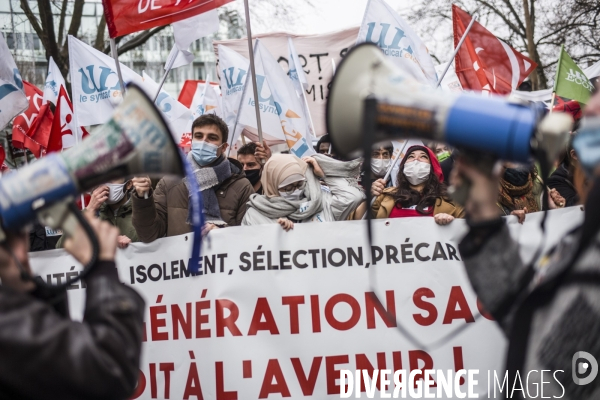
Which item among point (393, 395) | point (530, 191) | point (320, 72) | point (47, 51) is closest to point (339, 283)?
point (393, 395)

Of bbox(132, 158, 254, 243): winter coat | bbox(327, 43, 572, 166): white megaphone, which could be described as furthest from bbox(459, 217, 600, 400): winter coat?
bbox(132, 158, 254, 243): winter coat

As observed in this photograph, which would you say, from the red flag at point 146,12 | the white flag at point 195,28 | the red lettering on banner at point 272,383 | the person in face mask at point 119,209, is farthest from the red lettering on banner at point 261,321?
the white flag at point 195,28

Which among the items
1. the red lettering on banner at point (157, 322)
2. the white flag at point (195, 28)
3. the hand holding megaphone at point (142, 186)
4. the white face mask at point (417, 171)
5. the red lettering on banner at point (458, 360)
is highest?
the white flag at point (195, 28)

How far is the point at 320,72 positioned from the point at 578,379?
8.19m

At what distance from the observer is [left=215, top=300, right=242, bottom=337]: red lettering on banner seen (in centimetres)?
402

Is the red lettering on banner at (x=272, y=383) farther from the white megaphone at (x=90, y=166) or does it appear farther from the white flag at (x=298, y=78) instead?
the white flag at (x=298, y=78)

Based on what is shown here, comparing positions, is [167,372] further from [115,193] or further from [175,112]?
[175,112]

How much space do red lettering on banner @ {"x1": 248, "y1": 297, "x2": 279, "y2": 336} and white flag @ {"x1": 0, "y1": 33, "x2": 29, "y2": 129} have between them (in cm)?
337

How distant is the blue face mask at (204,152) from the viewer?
4621 millimetres

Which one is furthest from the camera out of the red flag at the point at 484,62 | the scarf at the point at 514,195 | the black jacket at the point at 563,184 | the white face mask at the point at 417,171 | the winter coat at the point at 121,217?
the red flag at the point at 484,62

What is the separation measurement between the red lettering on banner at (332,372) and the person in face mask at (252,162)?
1.99 meters

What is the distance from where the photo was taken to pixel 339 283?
13.3ft

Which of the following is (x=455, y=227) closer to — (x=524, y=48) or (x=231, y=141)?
(x=231, y=141)

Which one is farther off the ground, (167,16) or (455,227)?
(167,16)
